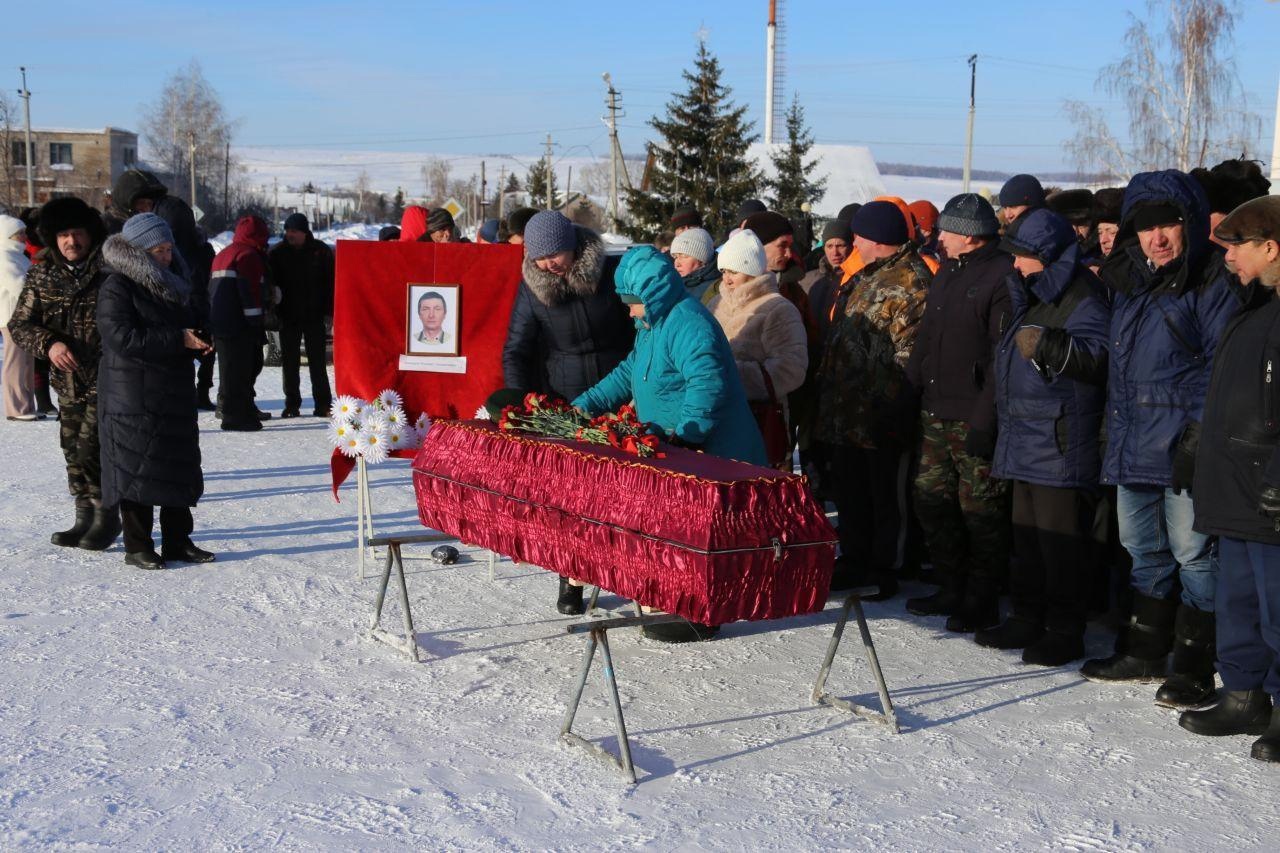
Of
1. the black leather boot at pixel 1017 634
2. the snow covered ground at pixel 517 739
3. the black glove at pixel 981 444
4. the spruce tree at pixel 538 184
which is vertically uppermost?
the spruce tree at pixel 538 184

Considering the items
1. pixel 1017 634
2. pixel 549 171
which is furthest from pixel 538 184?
pixel 1017 634

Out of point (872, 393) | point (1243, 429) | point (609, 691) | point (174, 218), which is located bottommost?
point (609, 691)

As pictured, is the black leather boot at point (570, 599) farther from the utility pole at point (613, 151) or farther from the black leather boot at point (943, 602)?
the utility pole at point (613, 151)

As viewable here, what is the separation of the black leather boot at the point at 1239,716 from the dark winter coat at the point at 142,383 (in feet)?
16.2

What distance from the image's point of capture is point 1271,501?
4059mm

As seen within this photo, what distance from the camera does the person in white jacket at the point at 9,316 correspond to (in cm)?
1131

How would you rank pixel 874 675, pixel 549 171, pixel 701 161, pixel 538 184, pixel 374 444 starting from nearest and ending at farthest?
pixel 874 675, pixel 374 444, pixel 701 161, pixel 549 171, pixel 538 184

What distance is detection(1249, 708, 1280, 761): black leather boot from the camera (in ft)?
14.2

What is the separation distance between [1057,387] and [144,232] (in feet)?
14.7

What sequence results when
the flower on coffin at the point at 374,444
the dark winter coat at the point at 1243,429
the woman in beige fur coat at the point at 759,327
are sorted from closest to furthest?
1. the dark winter coat at the point at 1243,429
2. the woman in beige fur coat at the point at 759,327
3. the flower on coffin at the point at 374,444

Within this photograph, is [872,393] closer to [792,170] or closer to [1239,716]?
[1239,716]

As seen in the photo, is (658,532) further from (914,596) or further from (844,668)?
(914,596)

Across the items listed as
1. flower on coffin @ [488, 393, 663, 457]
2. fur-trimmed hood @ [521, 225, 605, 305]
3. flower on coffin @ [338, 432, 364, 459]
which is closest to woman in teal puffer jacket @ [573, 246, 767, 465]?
flower on coffin @ [488, 393, 663, 457]

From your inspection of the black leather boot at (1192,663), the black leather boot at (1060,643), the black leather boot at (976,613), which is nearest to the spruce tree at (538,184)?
the black leather boot at (976,613)
